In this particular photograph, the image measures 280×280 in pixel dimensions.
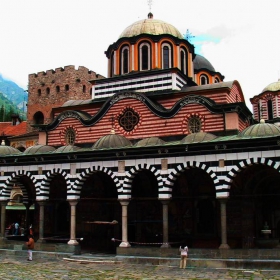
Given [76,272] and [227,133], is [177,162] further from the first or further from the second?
[76,272]

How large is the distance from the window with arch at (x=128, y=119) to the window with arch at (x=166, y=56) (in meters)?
4.28

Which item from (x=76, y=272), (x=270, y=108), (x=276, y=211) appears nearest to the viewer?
(x=76, y=272)

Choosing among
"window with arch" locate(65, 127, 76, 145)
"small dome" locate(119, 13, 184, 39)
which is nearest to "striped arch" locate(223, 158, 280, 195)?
"window with arch" locate(65, 127, 76, 145)

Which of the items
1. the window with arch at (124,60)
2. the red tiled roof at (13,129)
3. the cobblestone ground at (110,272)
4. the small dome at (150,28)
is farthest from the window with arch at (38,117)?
the cobblestone ground at (110,272)

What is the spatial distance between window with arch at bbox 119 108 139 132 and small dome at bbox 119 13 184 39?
5890 mm

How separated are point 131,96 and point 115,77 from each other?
9.69ft

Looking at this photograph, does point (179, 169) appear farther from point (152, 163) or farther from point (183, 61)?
point (183, 61)

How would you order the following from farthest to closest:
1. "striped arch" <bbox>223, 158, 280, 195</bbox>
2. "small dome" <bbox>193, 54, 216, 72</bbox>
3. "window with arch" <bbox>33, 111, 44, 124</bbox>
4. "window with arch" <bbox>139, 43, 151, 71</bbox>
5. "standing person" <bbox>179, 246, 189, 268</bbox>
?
"window with arch" <bbox>33, 111, 44, 124</bbox> < "small dome" <bbox>193, 54, 216, 72</bbox> < "window with arch" <bbox>139, 43, 151, 71</bbox> < "striped arch" <bbox>223, 158, 280, 195</bbox> < "standing person" <bbox>179, 246, 189, 268</bbox>

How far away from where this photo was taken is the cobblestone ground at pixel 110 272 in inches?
594

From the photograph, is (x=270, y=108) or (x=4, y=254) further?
(x=270, y=108)

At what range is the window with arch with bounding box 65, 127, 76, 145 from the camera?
26516 mm

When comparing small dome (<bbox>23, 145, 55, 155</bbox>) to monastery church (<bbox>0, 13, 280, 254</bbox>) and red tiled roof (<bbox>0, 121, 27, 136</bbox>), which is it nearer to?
monastery church (<bbox>0, 13, 280, 254</bbox>)

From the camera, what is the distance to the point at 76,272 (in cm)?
1633

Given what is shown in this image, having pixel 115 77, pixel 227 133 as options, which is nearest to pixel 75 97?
pixel 115 77
